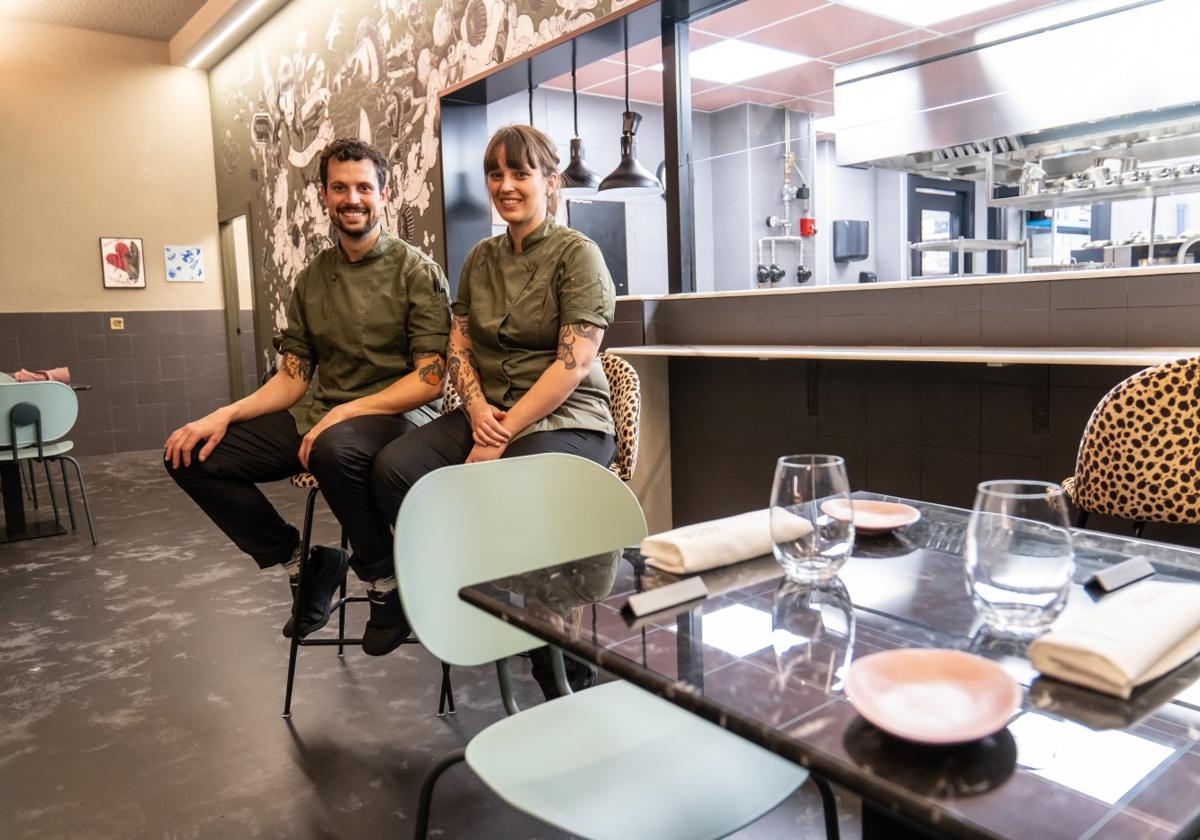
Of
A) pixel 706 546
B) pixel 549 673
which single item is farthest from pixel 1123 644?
pixel 549 673

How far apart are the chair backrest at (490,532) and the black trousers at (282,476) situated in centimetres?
93

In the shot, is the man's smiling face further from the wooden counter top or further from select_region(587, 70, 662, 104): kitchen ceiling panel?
select_region(587, 70, 662, 104): kitchen ceiling panel

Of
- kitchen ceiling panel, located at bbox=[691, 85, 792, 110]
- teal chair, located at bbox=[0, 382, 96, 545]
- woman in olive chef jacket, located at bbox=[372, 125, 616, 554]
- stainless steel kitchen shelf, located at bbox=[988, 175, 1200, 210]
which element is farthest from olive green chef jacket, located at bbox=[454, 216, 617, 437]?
kitchen ceiling panel, located at bbox=[691, 85, 792, 110]

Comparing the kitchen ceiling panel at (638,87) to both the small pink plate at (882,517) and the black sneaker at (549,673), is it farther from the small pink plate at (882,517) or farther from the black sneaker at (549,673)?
the small pink plate at (882,517)

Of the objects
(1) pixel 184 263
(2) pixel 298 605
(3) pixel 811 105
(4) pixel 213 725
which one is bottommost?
(4) pixel 213 725

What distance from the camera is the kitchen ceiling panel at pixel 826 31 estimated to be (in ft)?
19.2

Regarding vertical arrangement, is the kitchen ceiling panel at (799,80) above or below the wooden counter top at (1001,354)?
above

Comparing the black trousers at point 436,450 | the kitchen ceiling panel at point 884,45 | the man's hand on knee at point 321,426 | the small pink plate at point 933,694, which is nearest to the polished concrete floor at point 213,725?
the small pink plate at point 933,694

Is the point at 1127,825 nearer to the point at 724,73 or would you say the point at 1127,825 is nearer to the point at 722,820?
the point at 722,820

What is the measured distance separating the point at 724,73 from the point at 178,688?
626 cm

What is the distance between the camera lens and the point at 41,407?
430 cm

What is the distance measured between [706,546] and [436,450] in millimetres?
1300

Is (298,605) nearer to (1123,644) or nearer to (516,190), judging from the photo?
(516,190)

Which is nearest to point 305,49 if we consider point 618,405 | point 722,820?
point 618,405
